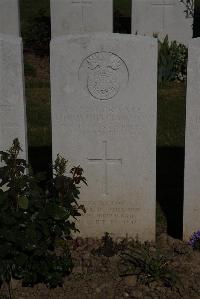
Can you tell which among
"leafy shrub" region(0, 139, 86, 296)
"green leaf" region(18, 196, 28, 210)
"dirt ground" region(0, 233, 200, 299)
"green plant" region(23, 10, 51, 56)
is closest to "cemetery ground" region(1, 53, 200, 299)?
"dirt ground" region(0, 233, 200, 299)

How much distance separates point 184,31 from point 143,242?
6.53 meters

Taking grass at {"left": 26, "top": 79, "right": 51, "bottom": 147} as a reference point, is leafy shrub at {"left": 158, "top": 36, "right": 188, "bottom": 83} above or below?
above

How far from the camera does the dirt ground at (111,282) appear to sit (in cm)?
439

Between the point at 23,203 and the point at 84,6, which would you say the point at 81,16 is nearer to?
the point at 84,6

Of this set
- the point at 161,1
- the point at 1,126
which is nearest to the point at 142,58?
the point at 1,126

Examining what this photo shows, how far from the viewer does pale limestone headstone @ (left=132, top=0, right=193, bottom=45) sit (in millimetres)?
10625

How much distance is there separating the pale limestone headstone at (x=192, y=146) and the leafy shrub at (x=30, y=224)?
1026 millimetres

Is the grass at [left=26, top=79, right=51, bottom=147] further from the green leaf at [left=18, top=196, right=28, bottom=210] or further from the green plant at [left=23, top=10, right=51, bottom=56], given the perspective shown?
the green leaf at [left=18, top=196, right=28, bottom=210]

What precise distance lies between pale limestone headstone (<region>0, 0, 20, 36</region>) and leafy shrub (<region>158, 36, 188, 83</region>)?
260 cm

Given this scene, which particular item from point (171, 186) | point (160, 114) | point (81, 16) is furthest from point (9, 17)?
point (171, 186)

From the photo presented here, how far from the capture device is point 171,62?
33.1 feet

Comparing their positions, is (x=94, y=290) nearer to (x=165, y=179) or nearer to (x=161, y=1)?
(x=165, y=179)

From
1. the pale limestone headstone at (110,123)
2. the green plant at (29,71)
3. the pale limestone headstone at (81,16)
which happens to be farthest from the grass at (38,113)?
the pale limestone headstone at (110,123)

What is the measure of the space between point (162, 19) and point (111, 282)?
7.14 m
